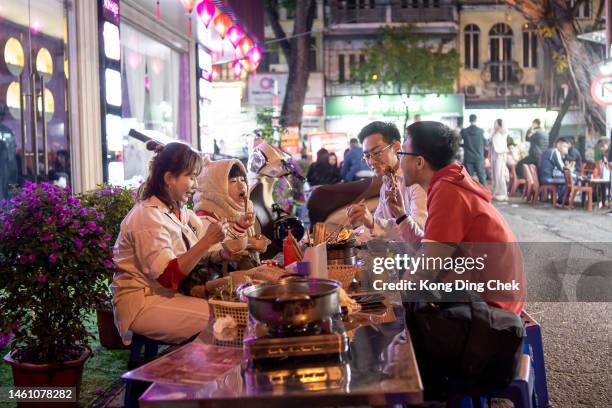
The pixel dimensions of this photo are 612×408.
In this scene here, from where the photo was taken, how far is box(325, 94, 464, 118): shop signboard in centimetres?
2769

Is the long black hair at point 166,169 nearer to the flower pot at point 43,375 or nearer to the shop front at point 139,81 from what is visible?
the flower pot at point 43,375

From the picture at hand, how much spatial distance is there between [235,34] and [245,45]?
1619 mm

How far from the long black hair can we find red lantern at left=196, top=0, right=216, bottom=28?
21.1 ft

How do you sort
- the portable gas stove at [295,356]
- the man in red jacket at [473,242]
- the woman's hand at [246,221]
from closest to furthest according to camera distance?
the portable gas stove at [295,356] → the man in red jacket at [473,242] → the woman's hand at [246,221]

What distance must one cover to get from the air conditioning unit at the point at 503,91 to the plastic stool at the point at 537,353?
3872 cm

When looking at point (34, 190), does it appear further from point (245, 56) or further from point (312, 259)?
point (245, 56)

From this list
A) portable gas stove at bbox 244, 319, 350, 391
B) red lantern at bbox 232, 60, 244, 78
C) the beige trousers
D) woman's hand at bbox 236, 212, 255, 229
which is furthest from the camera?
red lantern at bbox 232, 60, 244, 78

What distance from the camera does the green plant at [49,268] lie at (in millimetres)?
4207

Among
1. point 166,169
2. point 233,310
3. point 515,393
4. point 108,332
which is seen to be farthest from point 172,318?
point 108,332

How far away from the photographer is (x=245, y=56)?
14.8 m

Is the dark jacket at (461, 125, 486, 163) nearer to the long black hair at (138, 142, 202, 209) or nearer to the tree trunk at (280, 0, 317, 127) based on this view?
the tree trunk at (280, 0, 317, 127)

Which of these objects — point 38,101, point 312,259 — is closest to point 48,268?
point 312,259

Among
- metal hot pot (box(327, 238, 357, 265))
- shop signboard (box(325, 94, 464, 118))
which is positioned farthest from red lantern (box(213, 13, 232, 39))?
shop signboard (box(325, 94, 464, 118))

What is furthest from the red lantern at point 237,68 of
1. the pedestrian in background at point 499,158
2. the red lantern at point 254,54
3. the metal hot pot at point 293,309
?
the metal hot pot at point 293,309
